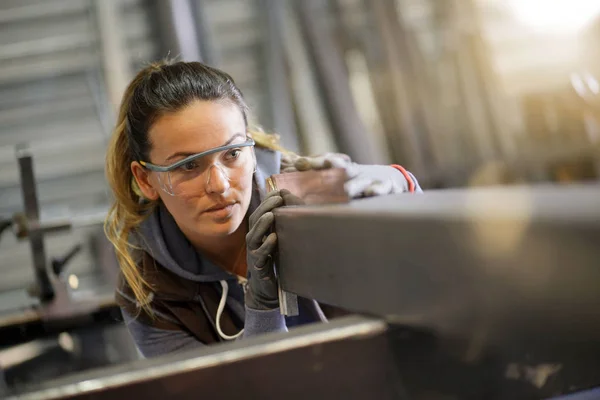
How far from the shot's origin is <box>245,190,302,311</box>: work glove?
28.0 inches

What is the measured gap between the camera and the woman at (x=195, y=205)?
804 millimetres

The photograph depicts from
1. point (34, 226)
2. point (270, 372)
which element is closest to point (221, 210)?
point (270, 372)

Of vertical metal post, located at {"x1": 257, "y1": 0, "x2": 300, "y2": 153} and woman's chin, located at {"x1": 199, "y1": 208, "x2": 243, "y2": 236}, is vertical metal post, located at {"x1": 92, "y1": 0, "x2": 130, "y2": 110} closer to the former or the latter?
vertical metal post, located at {"x1": 257, "y1": 0, "x2": 300, "y2": 153}

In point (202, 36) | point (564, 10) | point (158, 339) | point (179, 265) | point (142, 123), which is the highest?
point (202, 36)

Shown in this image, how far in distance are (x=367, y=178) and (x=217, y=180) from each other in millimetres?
259

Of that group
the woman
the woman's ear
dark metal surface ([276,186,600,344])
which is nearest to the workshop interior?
dark metal surface ([276,186,600,344])

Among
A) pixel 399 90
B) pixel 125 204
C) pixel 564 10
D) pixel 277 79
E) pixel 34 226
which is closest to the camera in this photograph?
pixel 125 204

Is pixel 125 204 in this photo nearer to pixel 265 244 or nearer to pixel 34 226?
pixel 265 244

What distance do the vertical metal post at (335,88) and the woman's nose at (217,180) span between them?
200cm

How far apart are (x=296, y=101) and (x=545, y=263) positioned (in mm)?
3347

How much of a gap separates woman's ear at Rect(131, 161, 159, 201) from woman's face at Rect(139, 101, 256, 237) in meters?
0.06

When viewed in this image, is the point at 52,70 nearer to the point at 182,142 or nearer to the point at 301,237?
the point at 182,142

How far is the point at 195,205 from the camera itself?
0.91 m

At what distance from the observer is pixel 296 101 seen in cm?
364
